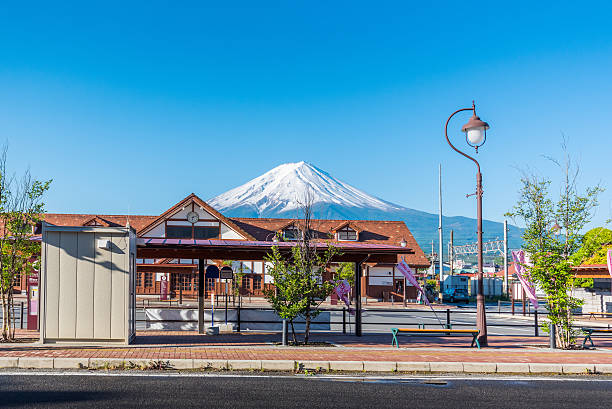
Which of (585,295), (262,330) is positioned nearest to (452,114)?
(262,330)

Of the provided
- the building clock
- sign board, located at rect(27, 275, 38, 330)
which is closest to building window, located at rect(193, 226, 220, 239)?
the building clock

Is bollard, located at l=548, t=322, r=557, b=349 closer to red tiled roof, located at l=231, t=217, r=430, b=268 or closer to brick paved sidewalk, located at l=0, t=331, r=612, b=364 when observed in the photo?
brick paved sidewalk, located at l=0, t=331, r=612, b=364

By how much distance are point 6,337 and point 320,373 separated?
849cm

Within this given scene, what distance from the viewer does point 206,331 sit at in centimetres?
1858

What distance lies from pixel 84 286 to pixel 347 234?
4075cm

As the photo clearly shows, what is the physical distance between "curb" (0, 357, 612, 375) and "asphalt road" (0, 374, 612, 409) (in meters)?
0.91

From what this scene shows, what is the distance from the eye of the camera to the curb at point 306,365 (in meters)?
11.7

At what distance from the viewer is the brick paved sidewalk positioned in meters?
12.9

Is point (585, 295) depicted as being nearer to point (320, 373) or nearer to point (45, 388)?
point (320, 373)

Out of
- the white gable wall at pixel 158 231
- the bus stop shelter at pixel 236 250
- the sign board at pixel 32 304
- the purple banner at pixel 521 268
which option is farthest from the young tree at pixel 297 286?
the white gable wall at pixel 158 231

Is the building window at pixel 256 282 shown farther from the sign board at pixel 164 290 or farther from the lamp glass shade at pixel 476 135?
the lamp glass shade at pixel 476 135

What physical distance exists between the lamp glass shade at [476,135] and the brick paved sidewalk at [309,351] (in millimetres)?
5399

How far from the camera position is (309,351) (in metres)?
14.2

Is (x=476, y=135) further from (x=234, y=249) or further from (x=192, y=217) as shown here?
(x=192, y=217)
